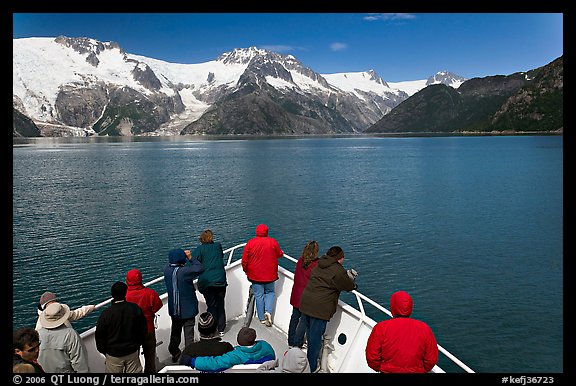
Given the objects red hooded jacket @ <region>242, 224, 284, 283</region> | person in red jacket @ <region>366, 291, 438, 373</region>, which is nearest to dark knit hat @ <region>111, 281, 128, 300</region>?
person in red jacket @ <region>366, 291, 438, 373</region>

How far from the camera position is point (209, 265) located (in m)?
11.6

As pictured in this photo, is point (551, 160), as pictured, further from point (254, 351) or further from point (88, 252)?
point (254, 351)

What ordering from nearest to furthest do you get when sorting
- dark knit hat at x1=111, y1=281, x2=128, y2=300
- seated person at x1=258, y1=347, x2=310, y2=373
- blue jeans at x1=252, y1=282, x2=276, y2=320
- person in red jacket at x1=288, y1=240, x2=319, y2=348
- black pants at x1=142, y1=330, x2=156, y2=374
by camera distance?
seated person at x1=258, y1=347, x2=310, y2=373 → dark knit hat at x1=111, y1=281, x2=128, y2=300 → black pants at x1=142, y1=330, x2=156, y2=374 → person in red jacket at x1=288, y1=240, x2=319, y2=348 → blue jeans at x1=252, y1=282, x2=276, y2=320

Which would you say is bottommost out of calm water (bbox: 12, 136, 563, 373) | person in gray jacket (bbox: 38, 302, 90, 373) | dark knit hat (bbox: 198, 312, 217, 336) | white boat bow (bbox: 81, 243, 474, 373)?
calm water (bbox: 12, 136, 563, 373)

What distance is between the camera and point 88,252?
3130cm

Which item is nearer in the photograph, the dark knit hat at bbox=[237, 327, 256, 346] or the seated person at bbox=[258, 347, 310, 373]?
the seated person at bbox=[258, 347, 310, 373]

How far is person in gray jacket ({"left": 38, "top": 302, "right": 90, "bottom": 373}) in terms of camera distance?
7.94 meters

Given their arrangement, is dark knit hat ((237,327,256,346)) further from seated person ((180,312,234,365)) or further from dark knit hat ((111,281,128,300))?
dark knit hat ((111,281,128,300))

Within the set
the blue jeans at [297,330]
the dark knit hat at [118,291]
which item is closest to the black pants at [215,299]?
the blue jeans at [297,330]

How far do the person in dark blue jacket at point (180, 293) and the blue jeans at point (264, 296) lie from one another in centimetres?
231

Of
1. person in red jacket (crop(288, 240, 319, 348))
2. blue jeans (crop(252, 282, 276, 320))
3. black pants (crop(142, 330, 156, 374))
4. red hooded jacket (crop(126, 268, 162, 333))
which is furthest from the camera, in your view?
blue jeans (crop(252, 282, 276, 320))

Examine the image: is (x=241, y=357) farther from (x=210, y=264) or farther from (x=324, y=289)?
(x=210, y=264)

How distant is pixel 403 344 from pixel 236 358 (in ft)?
8.69
